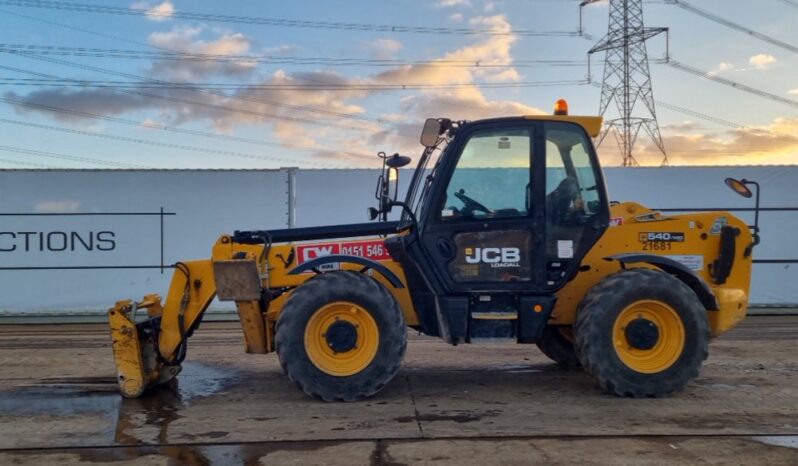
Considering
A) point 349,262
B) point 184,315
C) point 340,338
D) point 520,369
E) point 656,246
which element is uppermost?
point 656,246

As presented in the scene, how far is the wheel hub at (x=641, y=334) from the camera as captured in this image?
6195mm

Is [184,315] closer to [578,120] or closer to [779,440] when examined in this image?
[578,120]

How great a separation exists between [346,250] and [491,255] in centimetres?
133

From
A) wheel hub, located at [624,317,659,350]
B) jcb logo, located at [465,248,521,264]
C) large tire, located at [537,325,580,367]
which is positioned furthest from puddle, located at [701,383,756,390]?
jcb logo, located at [465,248,521,264]

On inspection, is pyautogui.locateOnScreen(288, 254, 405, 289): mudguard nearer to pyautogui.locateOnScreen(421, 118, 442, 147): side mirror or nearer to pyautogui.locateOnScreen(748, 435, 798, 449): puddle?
pyautogui.locateOnScreen(421, 118, 442, 147): side mirror

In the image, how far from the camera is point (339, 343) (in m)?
6.05

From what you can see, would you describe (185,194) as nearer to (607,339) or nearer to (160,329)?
(160,329)

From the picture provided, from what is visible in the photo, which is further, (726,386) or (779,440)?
(726,386)

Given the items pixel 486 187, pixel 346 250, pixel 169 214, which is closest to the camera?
pixel 486 187

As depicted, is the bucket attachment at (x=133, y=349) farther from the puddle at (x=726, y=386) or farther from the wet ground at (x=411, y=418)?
the puddle at (x=726, y=386)

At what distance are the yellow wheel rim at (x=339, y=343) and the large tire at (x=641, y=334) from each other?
177 centimetres

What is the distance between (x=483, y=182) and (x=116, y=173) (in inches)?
367

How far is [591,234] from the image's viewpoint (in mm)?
6383

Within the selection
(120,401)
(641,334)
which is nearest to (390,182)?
(641,334)
